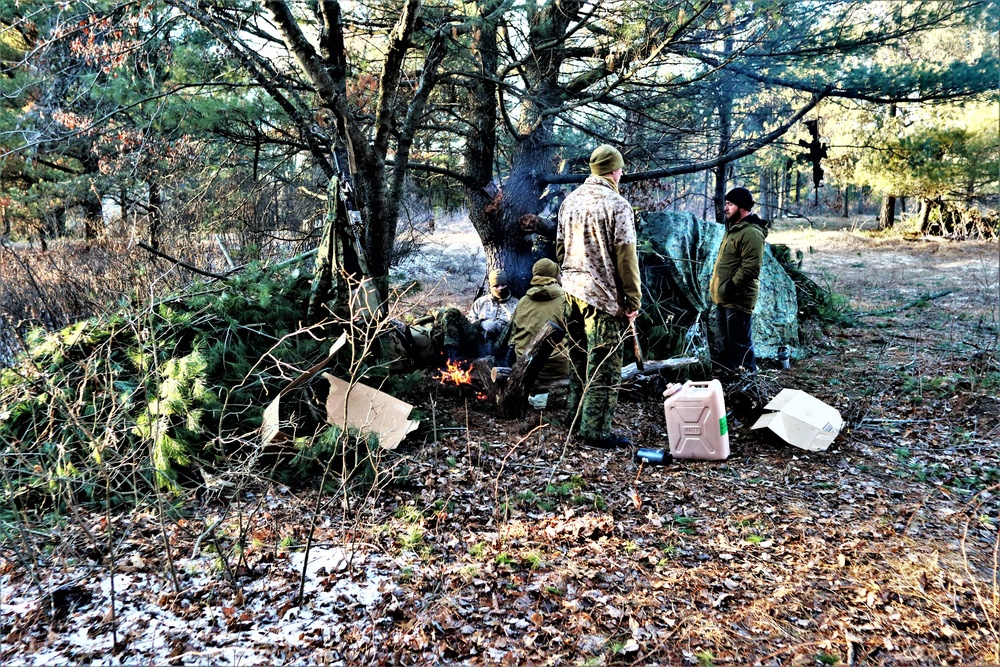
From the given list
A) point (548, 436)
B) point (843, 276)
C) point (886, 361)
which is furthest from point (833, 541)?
point (843, 276)

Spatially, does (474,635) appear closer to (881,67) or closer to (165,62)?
(165,62)

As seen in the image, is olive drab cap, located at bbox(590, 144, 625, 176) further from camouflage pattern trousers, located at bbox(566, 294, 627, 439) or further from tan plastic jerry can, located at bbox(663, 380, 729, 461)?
tan plastic jerry can, located at bbox(663, 380, 729, 461)

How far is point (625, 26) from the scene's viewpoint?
21.7ft

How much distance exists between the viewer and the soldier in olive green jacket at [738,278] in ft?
18.2

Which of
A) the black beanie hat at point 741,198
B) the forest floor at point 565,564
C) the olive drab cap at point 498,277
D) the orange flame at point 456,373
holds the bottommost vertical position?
the forest floor at point 565,564

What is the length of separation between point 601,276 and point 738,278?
1690 mm

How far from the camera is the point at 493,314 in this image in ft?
25.2

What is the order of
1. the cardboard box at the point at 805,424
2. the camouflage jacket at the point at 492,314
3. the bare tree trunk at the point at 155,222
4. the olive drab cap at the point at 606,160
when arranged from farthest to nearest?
the bare tree trunk at the point at 155,222 → the camouflage jacket at the point at 492,314 → the cardboard box at the point at 805,424 → the olive drab cap at the point at 606,160

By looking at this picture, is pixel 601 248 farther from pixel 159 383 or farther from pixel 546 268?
pixel 159 383

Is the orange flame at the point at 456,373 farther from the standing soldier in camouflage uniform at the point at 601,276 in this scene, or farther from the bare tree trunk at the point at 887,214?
the bare tree trunk at the point at 887,214

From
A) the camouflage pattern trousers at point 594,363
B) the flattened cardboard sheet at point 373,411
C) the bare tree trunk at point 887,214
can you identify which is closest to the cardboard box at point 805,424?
the camouflage pattern trousers at point 594,363

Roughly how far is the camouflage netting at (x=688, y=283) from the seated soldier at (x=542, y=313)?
5.11 ft

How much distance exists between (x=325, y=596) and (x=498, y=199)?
21.7 ft

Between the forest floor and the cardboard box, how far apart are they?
0.36 feet
